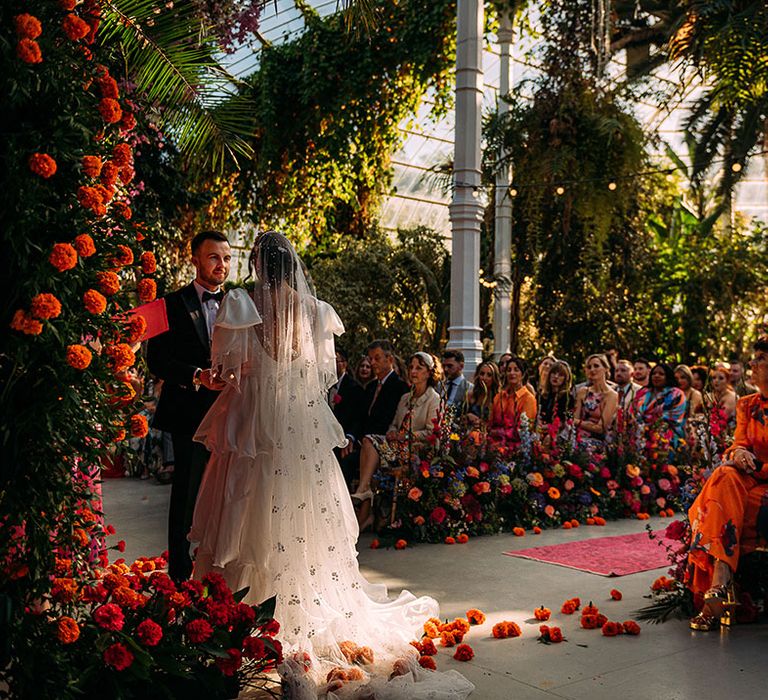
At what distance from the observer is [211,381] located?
4180mm

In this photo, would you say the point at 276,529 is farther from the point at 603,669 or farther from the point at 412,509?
the point at 412,509

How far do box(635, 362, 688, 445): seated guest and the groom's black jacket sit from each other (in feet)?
18.3

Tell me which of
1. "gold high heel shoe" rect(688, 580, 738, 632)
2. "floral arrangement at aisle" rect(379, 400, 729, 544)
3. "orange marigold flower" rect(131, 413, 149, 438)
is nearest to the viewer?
"orange marigold flower" rect(131, 413, 149, 438)

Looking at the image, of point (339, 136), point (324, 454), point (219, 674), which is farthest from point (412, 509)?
point (339, 136)

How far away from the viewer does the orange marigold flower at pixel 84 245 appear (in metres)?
2.80

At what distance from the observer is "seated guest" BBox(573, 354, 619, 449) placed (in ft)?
28.3

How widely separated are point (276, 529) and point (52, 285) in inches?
67.6

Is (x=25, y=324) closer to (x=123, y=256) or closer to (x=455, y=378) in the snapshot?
(x=123, y=256)

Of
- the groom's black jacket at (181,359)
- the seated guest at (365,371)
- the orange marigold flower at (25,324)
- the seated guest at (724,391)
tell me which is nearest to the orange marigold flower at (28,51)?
the orange marigold flower at (25,324)

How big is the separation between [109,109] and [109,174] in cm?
22

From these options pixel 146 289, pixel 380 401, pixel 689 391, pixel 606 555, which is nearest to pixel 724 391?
pixel 689 391

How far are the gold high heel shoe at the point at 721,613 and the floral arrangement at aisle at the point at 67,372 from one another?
255cm

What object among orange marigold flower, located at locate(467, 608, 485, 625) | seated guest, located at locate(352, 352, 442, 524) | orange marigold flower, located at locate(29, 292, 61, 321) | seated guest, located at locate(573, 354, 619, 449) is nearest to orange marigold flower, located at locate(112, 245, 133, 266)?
orange marigold flower, located at locate(29, 292, 61, 321)

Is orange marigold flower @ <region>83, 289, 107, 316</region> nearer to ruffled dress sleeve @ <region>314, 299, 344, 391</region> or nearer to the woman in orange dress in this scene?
ruffled dress sleeve @ <region>314, 299, 344, 391</region>
